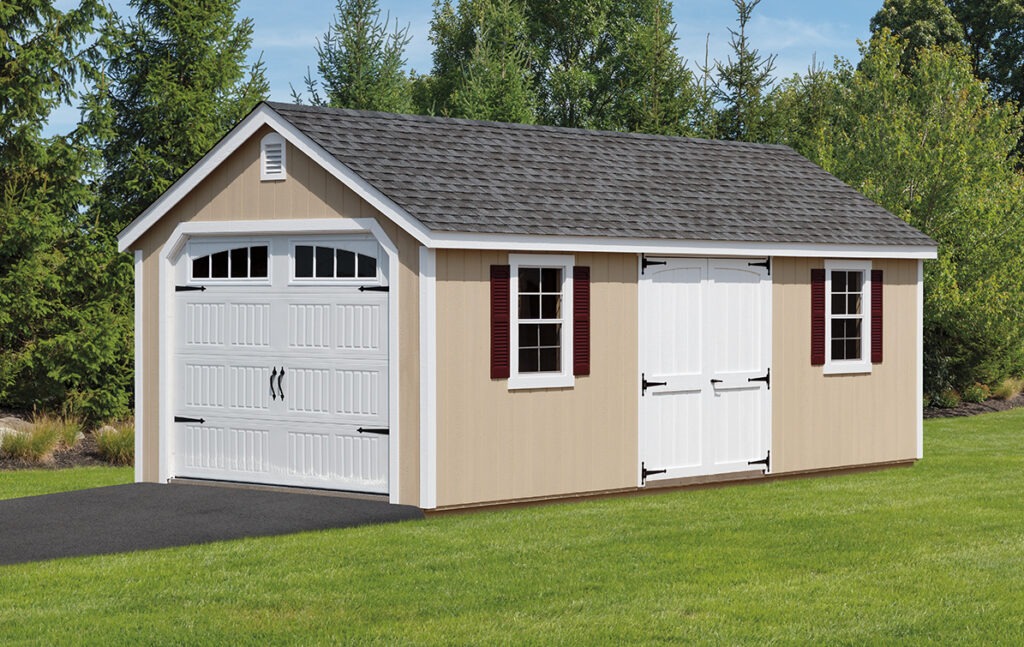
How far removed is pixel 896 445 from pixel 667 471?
12.1 ft

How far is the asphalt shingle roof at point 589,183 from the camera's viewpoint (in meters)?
13.7

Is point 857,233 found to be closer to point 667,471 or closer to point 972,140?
point 667,471

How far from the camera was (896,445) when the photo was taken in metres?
17.2

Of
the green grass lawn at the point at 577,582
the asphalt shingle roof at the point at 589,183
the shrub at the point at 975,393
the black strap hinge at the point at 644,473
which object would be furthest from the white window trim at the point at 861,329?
the shrub at the point at 975,393

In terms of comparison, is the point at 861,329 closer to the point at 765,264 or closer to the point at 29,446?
the point at 765,264

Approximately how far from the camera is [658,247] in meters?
14.5

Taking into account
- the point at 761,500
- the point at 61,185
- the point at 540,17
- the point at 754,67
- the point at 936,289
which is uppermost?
the point at 540,17

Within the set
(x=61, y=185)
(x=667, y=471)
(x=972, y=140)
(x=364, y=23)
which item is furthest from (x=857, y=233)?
(x=364, y=23)

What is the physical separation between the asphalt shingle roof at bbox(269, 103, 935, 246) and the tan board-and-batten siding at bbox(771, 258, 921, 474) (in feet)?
1.90

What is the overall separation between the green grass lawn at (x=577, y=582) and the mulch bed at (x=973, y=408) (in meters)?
13.2

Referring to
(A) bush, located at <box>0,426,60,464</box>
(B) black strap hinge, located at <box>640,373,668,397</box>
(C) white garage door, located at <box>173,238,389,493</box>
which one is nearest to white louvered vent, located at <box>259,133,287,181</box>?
(C) white garage door, located at <box>173,238,389,493</box>

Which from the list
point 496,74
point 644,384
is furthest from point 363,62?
A: point 644,384

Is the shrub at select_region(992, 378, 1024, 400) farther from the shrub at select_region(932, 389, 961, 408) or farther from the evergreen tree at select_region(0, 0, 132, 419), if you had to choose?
the evergreen tree at select_region(0, 0, 132, 419)

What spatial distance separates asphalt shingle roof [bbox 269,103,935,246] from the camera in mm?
13742
